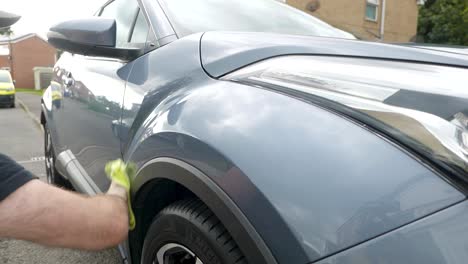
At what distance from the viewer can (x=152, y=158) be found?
1.40m

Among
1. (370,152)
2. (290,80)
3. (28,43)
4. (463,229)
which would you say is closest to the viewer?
(463,229)

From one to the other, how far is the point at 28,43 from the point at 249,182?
164 feet

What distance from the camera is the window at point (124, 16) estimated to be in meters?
2.29

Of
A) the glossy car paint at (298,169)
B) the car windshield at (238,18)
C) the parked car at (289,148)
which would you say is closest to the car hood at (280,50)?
the parked car at (289,148)

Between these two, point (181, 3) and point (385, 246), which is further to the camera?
point (181, 3)

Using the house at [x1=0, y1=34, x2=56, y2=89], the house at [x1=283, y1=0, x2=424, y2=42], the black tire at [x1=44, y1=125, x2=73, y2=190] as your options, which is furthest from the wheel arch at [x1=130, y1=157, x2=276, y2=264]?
the house at [x1=0, y1=34, x2=56, y2=89]

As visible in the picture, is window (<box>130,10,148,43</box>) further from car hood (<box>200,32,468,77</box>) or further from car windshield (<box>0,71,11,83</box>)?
car windshield (<box>0,71,11,83</box>)

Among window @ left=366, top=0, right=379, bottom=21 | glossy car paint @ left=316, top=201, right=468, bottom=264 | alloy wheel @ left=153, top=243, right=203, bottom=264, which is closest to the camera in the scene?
glossy car paint @ left=316, top=201, right=468, bottom=264

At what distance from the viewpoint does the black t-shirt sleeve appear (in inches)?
40.8

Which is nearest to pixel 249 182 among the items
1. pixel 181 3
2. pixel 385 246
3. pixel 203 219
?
pixel 203 219

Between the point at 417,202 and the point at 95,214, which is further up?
the point at 417,202

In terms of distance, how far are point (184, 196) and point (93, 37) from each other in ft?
2.92

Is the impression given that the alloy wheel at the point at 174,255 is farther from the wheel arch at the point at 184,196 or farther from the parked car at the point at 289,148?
the wheel arch at the point at 184,196

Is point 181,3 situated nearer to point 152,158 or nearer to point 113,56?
point 113,56
